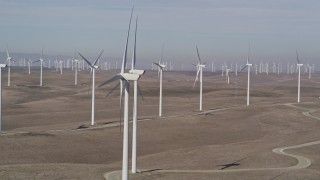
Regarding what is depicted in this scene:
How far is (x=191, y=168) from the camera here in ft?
133

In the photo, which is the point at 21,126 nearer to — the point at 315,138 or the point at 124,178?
the point at 315,138

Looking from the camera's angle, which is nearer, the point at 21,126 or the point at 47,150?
the point at 47,150

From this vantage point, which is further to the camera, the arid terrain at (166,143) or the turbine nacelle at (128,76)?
the arid terrain at (166,143)

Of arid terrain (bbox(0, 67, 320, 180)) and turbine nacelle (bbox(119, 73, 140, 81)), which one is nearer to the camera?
turbine nacelle (bbox(119, 73, 140, 81))

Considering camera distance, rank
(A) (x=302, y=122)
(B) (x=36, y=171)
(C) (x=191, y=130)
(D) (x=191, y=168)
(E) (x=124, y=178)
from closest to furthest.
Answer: (E) (x=124, y=178)
(B) (x=36, y=171)
(D) (x=191, y=168)
(C) (x=191, y=130)
(A) (x=302, y=122)

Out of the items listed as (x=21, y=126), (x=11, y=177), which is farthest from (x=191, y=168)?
(x=21, y=126)

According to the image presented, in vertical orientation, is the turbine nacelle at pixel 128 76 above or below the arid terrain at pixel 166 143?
above

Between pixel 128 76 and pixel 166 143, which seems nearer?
pixel 128 76

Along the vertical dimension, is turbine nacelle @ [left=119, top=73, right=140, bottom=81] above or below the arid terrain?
above

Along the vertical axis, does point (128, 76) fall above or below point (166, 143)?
above

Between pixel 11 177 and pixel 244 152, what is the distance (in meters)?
22.9

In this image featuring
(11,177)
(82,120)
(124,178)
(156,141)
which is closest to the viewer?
(124,178)

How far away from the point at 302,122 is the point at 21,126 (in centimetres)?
3811

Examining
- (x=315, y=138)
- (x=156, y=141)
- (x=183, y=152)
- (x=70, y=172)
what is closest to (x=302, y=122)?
(x=315, y=138)
